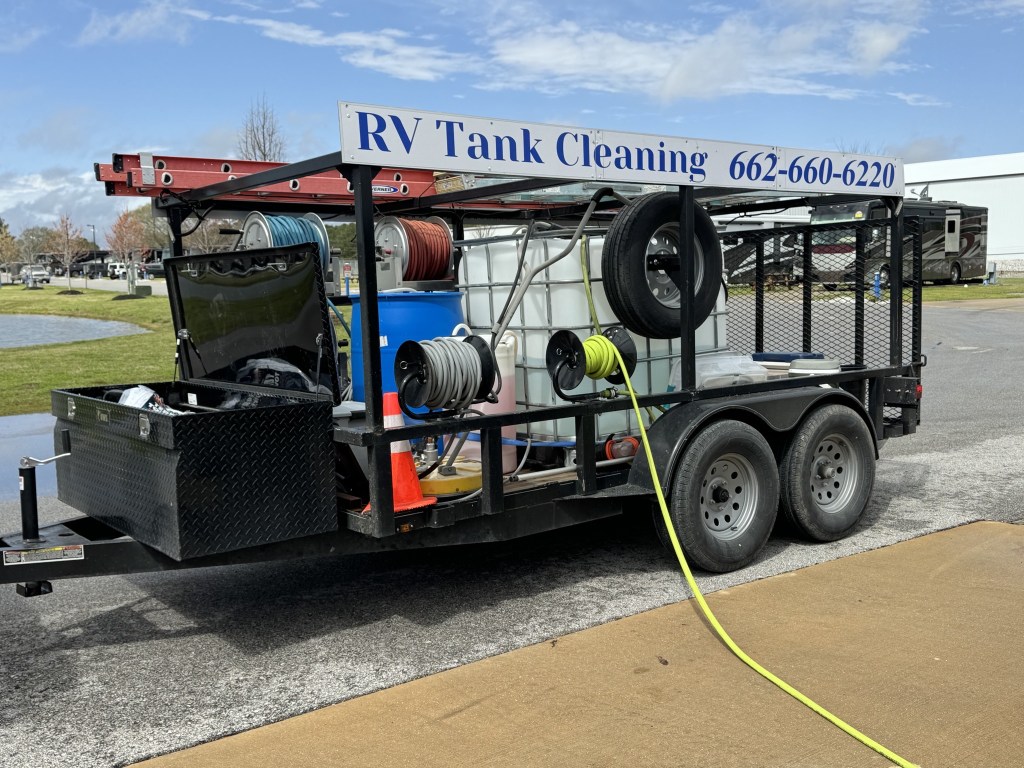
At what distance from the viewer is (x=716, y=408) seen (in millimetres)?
5223

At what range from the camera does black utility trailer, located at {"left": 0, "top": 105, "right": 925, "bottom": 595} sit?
409 cm

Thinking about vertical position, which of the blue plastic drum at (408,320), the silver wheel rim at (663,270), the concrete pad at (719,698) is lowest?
the concrete pad at (719,698)

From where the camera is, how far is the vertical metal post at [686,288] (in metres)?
5.16

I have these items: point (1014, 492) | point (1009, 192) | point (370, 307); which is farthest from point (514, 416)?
point (1009, 192)

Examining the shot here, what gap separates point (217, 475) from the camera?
13.0 feet

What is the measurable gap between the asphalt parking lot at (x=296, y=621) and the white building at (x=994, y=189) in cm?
5393

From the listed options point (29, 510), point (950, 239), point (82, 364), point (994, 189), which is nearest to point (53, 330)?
point (82, 364)

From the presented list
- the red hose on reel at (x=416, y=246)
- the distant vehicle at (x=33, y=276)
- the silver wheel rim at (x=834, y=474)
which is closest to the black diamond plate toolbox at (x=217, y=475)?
the red hose on reel at (x=416, y=246)

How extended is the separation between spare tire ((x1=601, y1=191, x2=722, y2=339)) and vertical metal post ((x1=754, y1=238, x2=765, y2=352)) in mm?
2143

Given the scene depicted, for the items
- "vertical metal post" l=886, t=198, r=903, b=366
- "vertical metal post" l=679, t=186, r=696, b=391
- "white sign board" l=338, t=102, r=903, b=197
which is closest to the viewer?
"white sign board" l=338, t=102, r=903, b=197

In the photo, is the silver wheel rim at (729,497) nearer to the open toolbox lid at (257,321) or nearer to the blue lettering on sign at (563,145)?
the blue lettering on sign at (563,145)

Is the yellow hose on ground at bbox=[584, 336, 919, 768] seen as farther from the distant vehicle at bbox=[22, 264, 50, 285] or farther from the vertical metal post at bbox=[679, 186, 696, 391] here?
the distant vehicle at bbox=[22, 264, 50, 285]

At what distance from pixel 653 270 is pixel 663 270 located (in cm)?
6

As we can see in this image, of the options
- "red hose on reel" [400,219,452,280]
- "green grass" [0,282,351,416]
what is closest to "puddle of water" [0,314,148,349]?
"green grass" [0,282,351,416]
